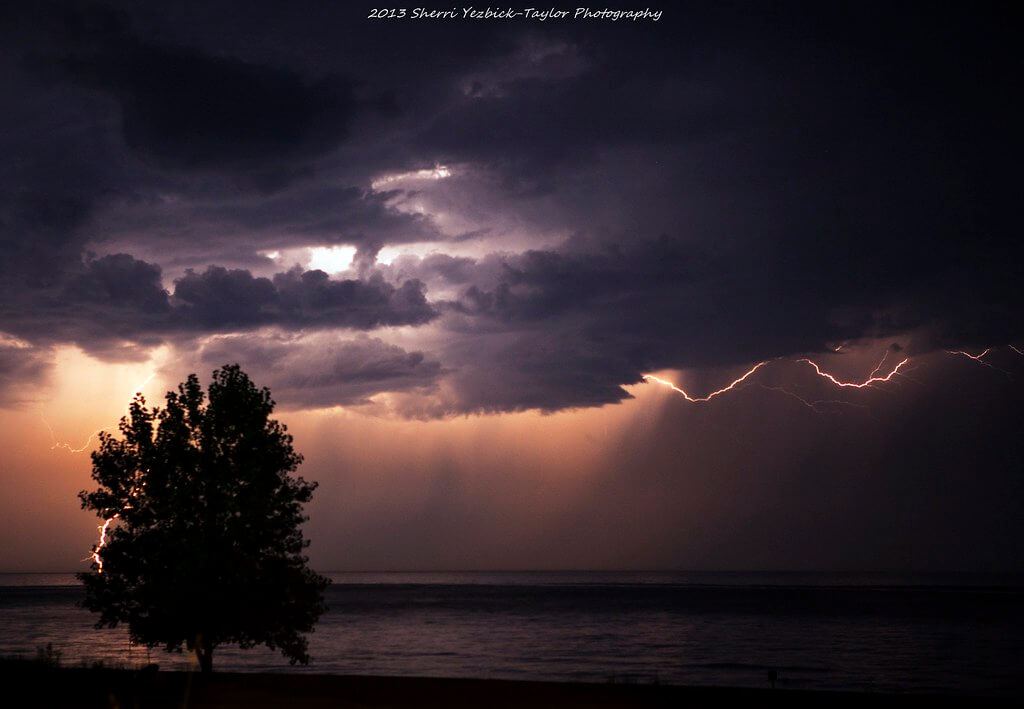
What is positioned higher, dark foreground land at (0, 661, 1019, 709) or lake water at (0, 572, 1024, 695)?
dark foreground land at (0, 661, 1019, 709)

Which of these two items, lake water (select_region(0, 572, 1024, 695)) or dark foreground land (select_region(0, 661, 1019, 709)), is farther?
lake water (select_region(0, 572, 1024, 695))

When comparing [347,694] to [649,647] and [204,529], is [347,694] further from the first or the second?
[649,647]

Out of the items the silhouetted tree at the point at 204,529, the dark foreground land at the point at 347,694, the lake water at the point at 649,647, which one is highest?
the silhouetted tree at the point at 204,529

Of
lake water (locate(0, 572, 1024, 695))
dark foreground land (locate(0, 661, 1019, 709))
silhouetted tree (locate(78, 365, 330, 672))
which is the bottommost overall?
lake water (locate(0, 572, 1024, 695))

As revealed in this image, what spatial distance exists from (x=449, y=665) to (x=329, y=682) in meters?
20.2

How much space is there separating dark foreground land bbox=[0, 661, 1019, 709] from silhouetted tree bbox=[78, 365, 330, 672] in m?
1.75

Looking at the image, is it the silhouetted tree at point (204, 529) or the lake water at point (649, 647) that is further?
the lake water at point (649, 647)

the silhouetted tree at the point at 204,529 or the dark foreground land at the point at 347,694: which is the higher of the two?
the silhouetted tree at the point at 204,529

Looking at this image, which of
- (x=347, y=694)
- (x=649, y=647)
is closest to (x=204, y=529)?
(x=347, y=694)

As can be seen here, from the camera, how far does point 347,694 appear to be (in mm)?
33094

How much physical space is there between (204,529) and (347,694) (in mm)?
8038

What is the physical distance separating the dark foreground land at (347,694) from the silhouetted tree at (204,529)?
68.9 inches

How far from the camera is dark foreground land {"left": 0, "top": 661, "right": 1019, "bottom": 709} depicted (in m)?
27.8

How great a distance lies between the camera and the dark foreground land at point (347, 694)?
27844 mm
